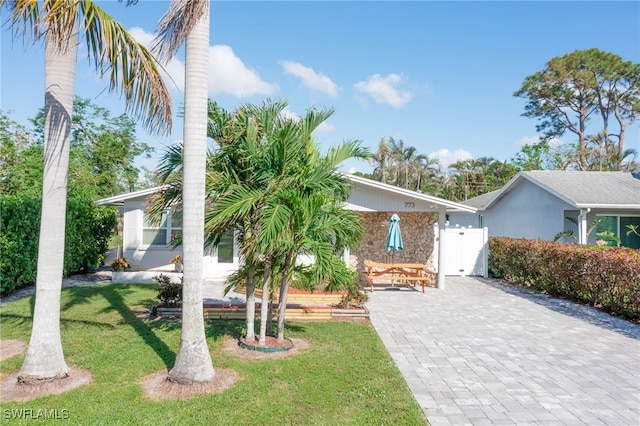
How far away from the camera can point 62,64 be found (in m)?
5.16

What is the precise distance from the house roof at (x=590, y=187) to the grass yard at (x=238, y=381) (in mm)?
11015

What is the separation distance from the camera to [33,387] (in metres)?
4.93

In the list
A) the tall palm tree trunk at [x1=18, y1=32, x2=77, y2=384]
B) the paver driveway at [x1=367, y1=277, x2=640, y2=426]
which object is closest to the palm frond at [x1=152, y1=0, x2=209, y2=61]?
the tall palm tree trunk at [x1=18, y1=32, x2=77, y2=384]

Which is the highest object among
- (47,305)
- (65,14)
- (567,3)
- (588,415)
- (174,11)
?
(567,3)

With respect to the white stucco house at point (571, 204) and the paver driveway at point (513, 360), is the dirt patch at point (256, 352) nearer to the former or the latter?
the paver driveway at point (513, 360)

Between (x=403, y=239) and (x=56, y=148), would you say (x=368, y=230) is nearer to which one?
(x=403, y=239)

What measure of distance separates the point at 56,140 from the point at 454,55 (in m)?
13.7

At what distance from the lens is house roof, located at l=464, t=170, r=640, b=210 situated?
1441 centimetres

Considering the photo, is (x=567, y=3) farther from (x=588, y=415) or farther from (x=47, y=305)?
(x=47, y=305)

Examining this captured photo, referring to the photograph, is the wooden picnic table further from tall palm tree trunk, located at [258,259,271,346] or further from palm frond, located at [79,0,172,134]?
palm frond, located at [79,0,172,134]

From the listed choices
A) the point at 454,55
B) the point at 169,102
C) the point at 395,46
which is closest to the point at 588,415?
the point at 169,102

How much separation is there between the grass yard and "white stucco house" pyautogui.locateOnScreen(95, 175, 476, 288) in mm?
5409

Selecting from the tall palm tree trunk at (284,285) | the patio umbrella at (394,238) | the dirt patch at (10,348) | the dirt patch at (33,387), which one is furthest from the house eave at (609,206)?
the dirt patch at (10,348)

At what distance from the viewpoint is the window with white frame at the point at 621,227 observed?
1560cm
